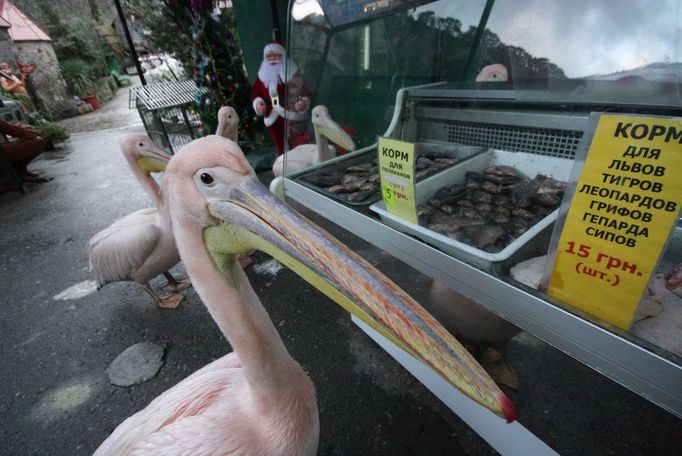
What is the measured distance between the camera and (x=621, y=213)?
1.76 ft

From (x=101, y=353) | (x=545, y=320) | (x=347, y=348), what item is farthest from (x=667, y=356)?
(x=101, y=353)

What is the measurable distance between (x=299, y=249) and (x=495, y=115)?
1.15 metres

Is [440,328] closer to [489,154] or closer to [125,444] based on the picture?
[489,154]

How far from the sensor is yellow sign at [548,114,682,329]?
484 millimetres

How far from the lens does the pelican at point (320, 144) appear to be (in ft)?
6.81

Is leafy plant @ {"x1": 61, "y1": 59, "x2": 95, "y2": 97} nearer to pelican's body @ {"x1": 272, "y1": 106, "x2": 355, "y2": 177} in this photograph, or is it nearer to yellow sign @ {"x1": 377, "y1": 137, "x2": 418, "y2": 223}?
pelican's body @ {"x1": 272, "y1": 106, "x2": 355, "y2": 177}

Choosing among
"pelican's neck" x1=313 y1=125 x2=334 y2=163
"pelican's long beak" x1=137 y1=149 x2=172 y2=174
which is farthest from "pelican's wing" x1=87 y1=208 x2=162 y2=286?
"pelican's neck" x1=313 y1=125 x2=334 y2=163

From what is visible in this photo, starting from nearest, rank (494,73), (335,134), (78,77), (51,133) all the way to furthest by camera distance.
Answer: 1. (494,73)
2. (335,134)
3. (51,133)
4. (78,77)

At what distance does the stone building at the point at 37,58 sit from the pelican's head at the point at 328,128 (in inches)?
565

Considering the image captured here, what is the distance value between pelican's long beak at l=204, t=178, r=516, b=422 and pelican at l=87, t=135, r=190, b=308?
1638mm

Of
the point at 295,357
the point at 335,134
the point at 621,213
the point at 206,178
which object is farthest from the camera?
the point at 335,134

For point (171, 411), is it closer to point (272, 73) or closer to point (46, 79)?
point (272, 73)

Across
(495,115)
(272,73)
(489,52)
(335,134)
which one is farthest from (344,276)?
(272,73)

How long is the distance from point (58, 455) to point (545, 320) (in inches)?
93.4
